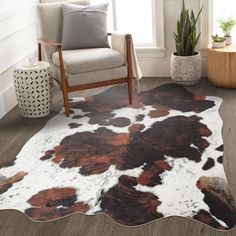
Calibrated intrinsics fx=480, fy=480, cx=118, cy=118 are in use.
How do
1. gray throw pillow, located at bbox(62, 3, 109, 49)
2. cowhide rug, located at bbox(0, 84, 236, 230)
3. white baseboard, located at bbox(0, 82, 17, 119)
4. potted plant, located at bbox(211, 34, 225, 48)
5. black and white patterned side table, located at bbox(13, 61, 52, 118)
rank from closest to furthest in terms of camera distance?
cowhide rug, located at bbox(0, 84, 236, 230) < black and white patterned side table, located at bbox(13, 61, 52, 118) < white baseboard, located at bbox(0, 82, 17, 119) < gray throw pillow, located at bbox(62, 3, 109, 49) < potted plant, located at bbox(211, 34, 225, 48)

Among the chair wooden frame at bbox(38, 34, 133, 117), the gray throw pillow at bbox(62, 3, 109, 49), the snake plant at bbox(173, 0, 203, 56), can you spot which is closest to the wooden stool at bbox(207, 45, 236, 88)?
the snake plant at bbox(173, 0, 203, 56)

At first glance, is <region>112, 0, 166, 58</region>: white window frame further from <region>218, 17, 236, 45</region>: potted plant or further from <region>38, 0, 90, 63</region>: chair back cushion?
<region>38, 0, 90, 63</region>: chair back cushion

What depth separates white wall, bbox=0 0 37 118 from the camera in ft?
13.0

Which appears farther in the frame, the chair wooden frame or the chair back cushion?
the chair back cushion

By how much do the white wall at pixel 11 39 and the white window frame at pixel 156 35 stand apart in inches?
33.2

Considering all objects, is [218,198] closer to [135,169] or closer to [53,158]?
[135,169]

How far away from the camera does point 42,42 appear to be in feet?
13.0

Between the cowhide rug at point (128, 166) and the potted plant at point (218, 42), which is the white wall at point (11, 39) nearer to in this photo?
the cowhide rug at point (128, 166)

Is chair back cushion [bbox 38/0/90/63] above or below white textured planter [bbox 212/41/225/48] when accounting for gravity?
above

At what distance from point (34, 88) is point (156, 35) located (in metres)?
1.45

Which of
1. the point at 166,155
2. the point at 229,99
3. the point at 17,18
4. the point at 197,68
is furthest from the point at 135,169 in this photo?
the point at 17,18

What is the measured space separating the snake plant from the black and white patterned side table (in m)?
1.24

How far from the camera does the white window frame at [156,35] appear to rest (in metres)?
4.52

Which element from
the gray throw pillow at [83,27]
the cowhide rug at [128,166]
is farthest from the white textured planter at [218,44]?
the gray throw pillow at [83,27]
